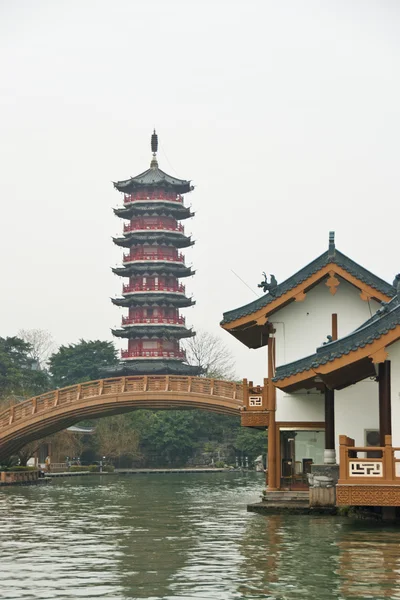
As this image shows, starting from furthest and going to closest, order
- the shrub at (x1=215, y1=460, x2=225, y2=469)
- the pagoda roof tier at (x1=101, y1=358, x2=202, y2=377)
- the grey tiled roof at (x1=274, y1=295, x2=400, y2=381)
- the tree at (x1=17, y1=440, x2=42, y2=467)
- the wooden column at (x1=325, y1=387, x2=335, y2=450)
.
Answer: the pagoda roof tier at (x1=101, y1=358, x2=202, y2=377), the shrub at (x1=215, y1=460, x2=225, y2=469), the tree at (x1=17, y1=440, x2=42, y2=467), the wooden column at (x1=325, y1=387, x2=335, y2=450), the grey tiled roof at (x1=274, y1=295, x2=400, y2=381)

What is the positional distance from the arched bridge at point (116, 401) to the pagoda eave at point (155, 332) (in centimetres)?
3142

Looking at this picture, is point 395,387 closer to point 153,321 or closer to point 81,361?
point 153,321

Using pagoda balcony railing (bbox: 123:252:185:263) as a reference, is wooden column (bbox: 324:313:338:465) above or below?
below

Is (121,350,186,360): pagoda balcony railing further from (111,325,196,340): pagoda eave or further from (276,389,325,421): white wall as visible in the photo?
(276,389,325,421): white wall

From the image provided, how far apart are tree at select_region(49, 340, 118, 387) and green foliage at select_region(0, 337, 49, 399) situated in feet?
13.0

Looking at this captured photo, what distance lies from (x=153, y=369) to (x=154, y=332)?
3739mm

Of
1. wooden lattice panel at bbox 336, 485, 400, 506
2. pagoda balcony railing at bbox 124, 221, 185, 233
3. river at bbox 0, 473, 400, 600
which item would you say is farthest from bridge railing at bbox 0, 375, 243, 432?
pagoda balcony railing at bbox 124, 221, 185, 233

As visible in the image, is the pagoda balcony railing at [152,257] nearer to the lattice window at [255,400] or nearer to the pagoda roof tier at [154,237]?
the pagoda roof tier at [154,237]

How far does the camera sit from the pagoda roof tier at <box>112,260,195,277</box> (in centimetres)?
7606

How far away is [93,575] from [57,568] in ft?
2.89

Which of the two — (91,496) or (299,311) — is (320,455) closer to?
(299,311)

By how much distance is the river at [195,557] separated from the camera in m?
10.9

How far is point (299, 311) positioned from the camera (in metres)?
23.8

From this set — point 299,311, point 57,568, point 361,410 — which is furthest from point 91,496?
point 57,568
